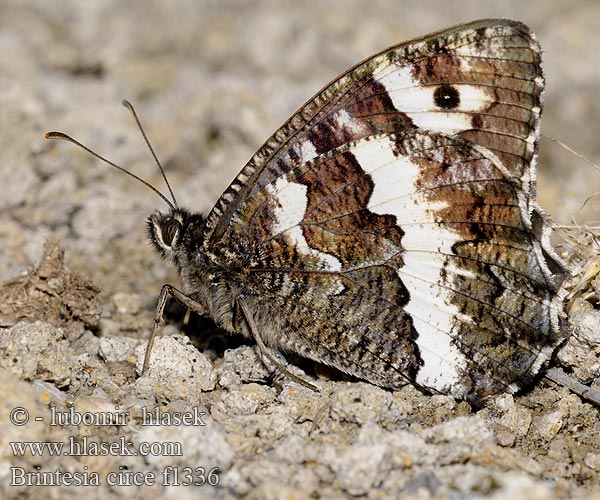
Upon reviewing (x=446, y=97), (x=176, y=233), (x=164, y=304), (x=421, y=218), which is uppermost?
(x=446, y=97)

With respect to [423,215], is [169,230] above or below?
above

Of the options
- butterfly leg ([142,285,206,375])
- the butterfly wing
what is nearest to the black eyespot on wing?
the butterfly wing

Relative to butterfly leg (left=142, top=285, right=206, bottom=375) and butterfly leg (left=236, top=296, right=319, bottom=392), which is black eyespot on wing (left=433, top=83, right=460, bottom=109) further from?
butterfly leg (left=142, top=285, right=206, bottom=375)

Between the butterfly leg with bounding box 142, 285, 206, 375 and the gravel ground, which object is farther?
the butterfly leg with bounding box 142, 285, 206, 375

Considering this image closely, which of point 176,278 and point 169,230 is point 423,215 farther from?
point 176,278

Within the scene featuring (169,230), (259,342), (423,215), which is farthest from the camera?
(169,230)

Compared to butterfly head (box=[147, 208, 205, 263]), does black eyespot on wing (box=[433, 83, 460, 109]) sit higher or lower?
higher

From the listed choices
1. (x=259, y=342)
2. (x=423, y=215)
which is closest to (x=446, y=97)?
(x=423, y=215)
